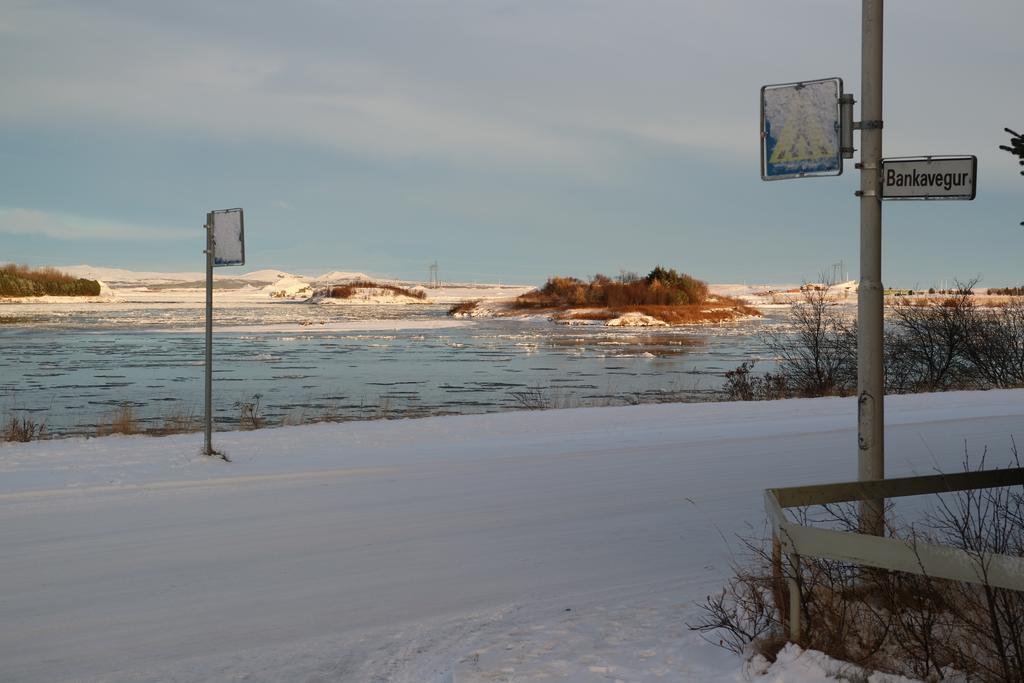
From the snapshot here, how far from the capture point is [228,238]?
34.9 feet

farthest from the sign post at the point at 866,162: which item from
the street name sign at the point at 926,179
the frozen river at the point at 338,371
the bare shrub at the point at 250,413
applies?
the frozen river at the point at 338,371

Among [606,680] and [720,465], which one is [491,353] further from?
[606,680]

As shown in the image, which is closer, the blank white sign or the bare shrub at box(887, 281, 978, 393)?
the blank white sign

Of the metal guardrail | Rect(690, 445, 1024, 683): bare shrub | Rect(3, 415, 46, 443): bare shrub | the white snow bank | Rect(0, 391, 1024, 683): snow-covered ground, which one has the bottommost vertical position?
Rect(0, 391, 1024, 683): snow-covered ground

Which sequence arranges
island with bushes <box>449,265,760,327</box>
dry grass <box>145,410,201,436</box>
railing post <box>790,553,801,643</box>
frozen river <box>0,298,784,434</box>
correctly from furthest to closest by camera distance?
1. island with bushes <box>449,265,760,327</box>
2. frozen river <box>0,298,784,434</box>
3. dry grass <box>145,410,201,436</box>
4. railing post <box>790,553,801,643</box>

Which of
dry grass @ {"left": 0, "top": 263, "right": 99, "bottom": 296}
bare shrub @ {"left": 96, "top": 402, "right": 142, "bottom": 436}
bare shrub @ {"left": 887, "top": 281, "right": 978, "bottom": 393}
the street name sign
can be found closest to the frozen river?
bare shrub @ {"left": 96, "top": 402, "right": 142, "bottom": 436}

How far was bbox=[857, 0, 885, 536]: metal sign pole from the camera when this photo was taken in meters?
5.49

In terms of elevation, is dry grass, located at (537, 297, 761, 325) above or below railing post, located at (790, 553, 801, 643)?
above

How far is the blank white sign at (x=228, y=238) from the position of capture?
10500 mm

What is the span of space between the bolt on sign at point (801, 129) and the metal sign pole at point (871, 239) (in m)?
0.20

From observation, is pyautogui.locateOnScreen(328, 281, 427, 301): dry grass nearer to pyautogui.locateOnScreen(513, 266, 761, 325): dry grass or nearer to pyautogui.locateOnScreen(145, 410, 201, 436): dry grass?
pyautogui.locateOnScreen(513, 266, 761, 325): dry grass

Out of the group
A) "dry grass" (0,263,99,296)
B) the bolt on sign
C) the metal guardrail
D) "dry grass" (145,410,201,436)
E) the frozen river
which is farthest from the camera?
"dry grass" (0,263,99,296)

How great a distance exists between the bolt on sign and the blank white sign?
644 cm

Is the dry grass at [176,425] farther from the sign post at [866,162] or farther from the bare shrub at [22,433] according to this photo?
the sign post at [866,162]
